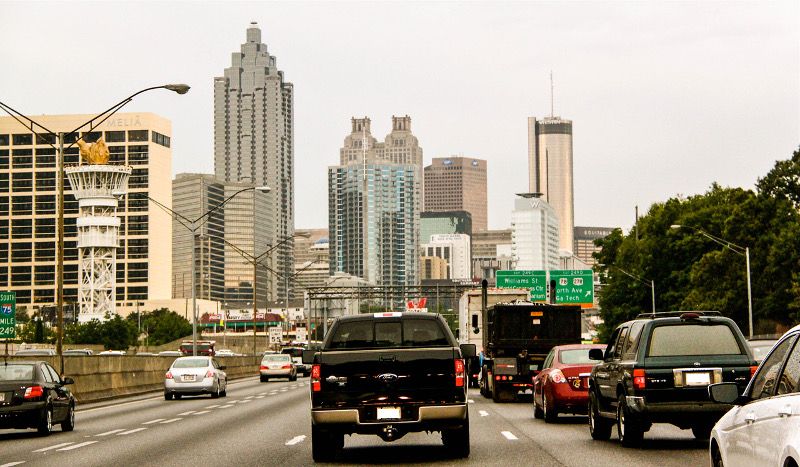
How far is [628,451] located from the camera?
17000 millimetres

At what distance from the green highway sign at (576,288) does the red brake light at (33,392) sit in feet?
208

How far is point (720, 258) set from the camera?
8206 cm

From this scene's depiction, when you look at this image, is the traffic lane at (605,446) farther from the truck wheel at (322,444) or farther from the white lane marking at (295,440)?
the white lane marking at (295,440)

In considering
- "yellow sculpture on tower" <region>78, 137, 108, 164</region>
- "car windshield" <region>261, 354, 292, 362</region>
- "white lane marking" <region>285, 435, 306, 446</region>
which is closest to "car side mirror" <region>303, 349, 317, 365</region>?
"white lane marking" <region>285, 435, 306, 446</region>

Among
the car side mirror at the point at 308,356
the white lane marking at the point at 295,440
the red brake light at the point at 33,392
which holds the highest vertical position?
the car side mirror at the point at 308,356

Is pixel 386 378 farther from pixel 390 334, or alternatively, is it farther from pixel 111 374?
pixel 111 374

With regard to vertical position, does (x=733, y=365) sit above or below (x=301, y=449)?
above

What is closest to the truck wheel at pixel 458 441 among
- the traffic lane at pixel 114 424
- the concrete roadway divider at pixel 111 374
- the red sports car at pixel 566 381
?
the traffic lane at pixel 114 424

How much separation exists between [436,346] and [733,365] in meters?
3.83

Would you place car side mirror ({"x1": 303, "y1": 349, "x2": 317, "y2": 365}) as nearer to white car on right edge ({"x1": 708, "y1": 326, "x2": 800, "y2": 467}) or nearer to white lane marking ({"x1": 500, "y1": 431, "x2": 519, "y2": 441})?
white lane marking ({"x1": 500, "y1": 431, "x2": 519, "y2": 441})

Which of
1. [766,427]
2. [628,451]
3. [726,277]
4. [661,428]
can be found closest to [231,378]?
[726,277]

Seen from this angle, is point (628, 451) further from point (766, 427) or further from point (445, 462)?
point (766, 427)

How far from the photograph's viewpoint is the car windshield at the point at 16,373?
23.4 metres

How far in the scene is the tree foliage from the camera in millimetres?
79500
